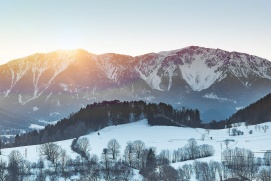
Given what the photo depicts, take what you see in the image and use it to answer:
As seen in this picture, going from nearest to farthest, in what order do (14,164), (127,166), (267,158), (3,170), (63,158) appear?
(3,170), (267,158), (14,164), (127,166), (63,158)

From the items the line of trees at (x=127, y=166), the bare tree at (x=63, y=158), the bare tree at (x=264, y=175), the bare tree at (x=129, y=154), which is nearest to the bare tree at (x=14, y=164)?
the line of trees at (x=127, y=166)

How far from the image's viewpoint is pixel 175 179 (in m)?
152

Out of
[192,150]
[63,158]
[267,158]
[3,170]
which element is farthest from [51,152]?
[267,158]

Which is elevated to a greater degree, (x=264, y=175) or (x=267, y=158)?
(x=267, y=158)

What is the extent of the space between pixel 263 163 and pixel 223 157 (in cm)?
1776

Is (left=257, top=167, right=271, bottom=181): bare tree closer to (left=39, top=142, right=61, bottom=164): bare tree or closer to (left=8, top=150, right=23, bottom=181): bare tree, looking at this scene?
(left=39, top=142, right=61, bottom=164): bare tree

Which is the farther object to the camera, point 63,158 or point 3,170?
point 63,158

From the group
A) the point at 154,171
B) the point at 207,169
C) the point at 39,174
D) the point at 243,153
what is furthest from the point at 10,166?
the point at 243,153

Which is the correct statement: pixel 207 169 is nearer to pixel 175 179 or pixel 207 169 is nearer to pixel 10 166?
pixel 175 179

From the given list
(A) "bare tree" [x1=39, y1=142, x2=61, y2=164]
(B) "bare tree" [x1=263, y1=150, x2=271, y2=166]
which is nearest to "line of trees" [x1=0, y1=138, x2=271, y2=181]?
(A) "bare tree" [x1=39, y1=142, x2=61, y2=164]

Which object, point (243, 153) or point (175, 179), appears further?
point (243, 153)

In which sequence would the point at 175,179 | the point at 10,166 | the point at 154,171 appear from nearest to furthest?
the point at 175,179
the point at 154,171
the point at 10,166

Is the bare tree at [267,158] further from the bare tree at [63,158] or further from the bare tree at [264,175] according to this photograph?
the bare tree at [63,158]

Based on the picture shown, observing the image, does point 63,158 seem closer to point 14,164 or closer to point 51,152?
point 51,152
